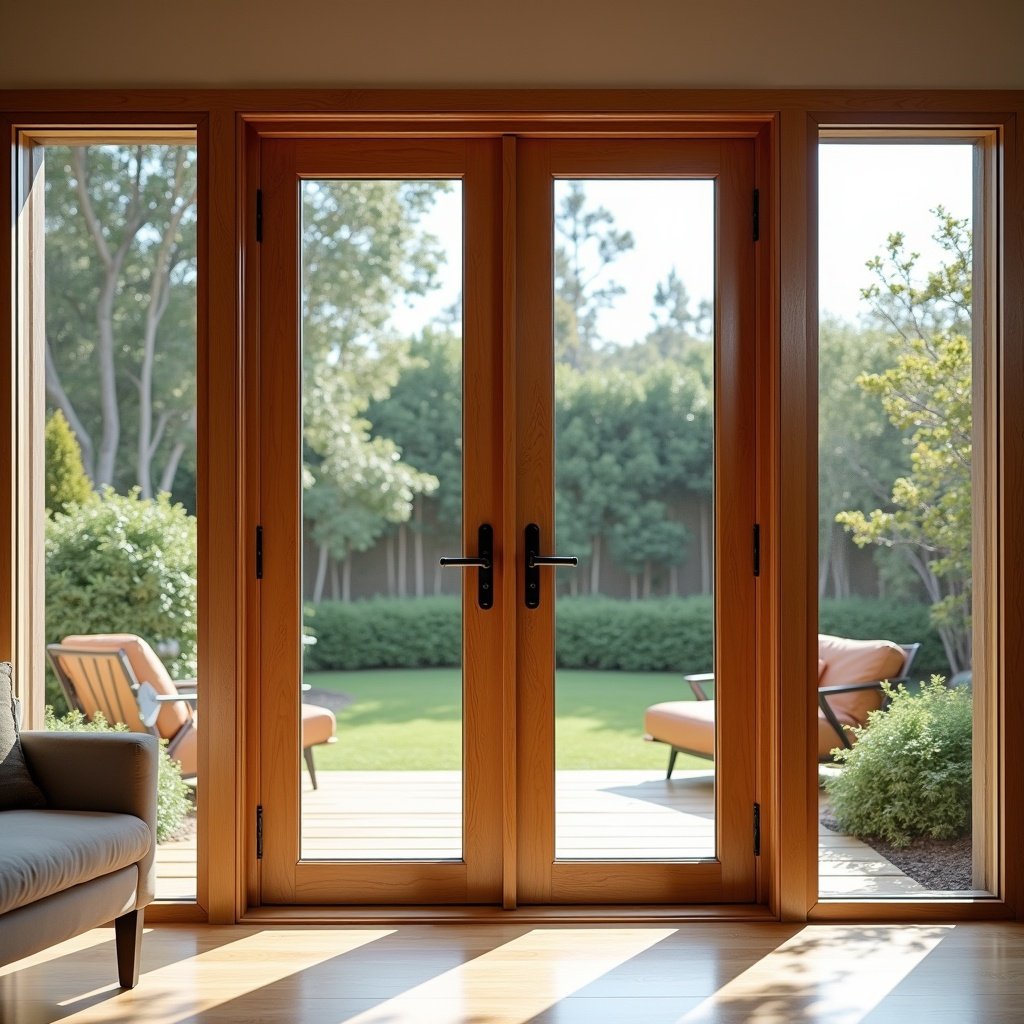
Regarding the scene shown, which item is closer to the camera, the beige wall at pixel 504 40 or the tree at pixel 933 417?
the beige wall at pixel 504 40


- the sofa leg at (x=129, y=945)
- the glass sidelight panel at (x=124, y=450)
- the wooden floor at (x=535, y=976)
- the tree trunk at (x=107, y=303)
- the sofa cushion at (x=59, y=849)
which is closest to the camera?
the sofa cushion at (x=59, y=849)

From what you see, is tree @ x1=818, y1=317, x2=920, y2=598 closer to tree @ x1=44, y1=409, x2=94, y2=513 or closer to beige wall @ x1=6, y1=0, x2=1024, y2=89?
beige wall @ x1=6, y1=0, x2=1024, y2=89

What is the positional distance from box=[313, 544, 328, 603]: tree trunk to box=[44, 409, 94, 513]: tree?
5.38 feet

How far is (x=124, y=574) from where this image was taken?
4.22 m

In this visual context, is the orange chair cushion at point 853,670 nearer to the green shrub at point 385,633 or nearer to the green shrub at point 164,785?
the green shrub at point 385,633

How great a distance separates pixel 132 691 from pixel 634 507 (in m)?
1.88

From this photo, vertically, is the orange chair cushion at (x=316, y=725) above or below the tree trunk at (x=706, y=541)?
below

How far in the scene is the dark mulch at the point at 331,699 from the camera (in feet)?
11.2

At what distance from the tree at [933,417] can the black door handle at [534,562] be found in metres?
0.93

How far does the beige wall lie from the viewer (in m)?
3.13

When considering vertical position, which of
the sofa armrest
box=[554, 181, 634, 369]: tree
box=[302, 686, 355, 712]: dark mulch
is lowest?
the sofa armrest

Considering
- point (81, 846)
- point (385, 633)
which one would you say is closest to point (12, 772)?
Answer: point (81, 846)

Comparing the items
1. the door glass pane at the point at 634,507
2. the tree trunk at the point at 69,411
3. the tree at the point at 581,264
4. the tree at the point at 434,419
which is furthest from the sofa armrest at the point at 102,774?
the tree trunk at the point at 69,411

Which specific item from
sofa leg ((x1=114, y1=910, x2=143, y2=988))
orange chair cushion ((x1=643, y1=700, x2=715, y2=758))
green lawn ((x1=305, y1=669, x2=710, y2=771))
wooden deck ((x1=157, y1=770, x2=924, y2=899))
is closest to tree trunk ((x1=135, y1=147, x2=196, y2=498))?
green lawn ((x1=305, y1=669, x2=710, y2=771))
